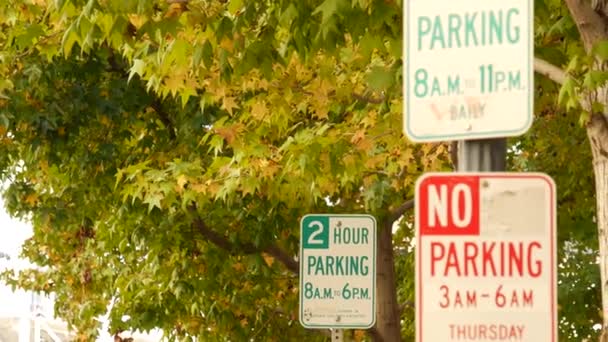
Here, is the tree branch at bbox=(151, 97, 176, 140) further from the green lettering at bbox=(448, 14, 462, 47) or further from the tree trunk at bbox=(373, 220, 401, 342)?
the green lettering at bbox=(448, 14, 462, 47)

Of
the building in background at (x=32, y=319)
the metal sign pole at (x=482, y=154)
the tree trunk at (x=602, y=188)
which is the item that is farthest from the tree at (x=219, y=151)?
the building in background at (x=32, y=319)

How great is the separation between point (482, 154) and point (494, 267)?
0.34 metres

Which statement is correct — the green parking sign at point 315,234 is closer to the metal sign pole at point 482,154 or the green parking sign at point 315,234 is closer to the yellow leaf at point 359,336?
the metal sign pole at point 482,154

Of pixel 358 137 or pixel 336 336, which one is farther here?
pixel 358 137

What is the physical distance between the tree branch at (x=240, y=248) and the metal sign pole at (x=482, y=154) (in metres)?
15.1

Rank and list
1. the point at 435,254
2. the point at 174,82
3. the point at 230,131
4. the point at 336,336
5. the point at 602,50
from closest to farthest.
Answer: the point at 435,254 < the point at 602,50 < the point at 336,336 < the point at 174,82 < the point at 230,131

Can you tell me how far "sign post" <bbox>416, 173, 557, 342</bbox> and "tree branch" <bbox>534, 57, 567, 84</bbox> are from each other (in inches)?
239

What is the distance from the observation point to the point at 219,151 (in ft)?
56.7

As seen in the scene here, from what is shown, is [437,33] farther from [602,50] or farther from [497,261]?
[602,50]

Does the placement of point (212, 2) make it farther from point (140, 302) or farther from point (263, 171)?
point (140, 302)

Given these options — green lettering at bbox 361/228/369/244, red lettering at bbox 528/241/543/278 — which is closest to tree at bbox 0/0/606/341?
green lettering at bbox 361/228/369/244

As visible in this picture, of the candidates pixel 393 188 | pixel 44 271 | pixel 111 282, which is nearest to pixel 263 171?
pixel 393 188

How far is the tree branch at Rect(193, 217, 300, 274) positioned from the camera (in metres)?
20.7

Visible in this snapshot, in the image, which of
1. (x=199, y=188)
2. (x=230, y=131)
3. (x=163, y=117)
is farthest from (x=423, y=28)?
(x=163, y=117)
